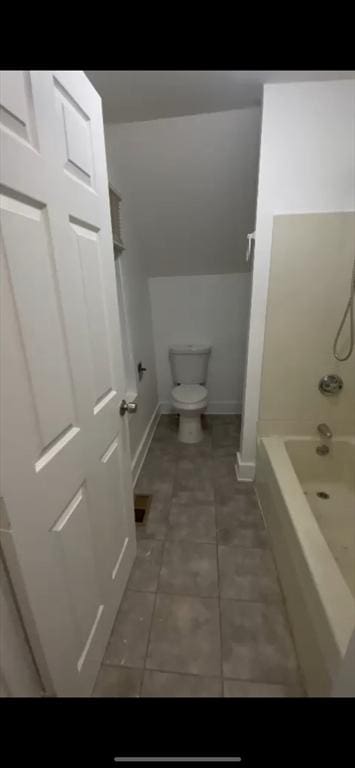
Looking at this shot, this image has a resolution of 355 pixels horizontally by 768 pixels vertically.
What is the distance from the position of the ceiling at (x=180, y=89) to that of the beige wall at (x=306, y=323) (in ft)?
1.79

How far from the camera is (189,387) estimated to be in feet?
8.34

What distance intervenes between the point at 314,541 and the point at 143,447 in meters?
1.43

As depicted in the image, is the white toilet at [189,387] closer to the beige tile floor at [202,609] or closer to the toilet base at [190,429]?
the toilet base at [190,429]

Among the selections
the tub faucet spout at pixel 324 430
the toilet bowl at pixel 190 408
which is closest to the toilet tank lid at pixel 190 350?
the toilet bowl at pixel 190 408

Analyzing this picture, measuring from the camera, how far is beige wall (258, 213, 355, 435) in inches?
57.1

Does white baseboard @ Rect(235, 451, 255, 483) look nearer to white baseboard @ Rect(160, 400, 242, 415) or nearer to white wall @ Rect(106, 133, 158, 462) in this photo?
white wall @ Rect(106, 133, 158, 462)

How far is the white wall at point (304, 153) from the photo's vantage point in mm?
1277

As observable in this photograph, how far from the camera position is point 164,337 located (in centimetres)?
279
